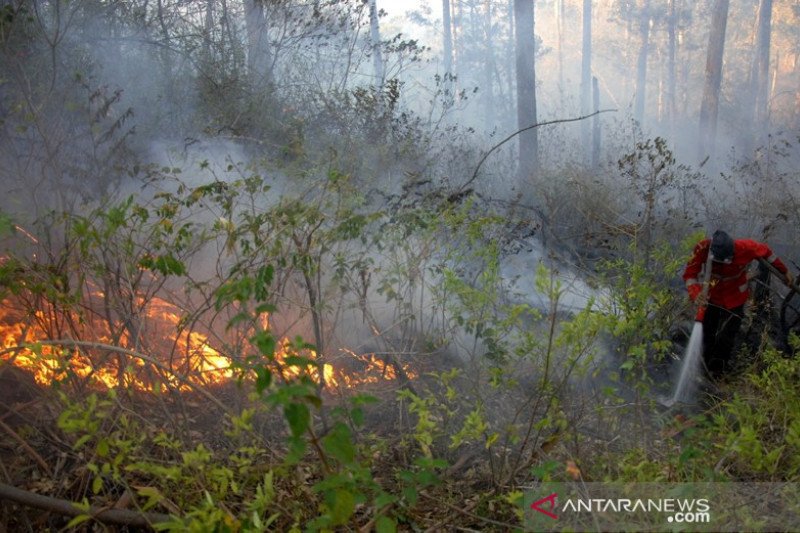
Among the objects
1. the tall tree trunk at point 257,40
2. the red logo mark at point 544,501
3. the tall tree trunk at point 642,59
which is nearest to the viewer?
the red logo mark at point 544,501

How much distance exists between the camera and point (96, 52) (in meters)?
7.25

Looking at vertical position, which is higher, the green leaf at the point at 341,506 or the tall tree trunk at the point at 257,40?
the tall tree trunk at the point at 257,40

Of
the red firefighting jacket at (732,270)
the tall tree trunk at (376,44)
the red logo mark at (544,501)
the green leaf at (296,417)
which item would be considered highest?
the tall tree trunk at (376,44)

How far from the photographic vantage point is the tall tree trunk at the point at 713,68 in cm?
1788

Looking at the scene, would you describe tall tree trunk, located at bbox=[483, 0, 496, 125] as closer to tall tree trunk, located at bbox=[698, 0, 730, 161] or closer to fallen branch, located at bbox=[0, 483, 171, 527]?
tall tree trunk, located at bbox=[698, 0, 730, 161]

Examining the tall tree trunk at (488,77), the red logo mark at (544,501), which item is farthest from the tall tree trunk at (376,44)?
the tall tree trunk at (488,77)

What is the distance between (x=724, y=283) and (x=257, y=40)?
666cm

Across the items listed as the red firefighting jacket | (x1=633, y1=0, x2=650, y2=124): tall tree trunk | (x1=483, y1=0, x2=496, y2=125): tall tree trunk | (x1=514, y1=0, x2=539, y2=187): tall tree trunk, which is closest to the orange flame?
the red firefighting jacket

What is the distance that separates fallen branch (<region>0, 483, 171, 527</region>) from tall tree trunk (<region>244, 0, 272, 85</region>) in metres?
6.68

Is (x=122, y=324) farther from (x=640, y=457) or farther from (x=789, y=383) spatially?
(x=789, y=383)

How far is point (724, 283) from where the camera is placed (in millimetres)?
6078

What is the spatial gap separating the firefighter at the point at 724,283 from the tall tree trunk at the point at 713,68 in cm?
1362

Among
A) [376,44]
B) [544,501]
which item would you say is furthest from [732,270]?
[376,44]

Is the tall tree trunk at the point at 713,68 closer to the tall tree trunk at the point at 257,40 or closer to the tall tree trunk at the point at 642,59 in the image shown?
the tall tree trunk at the point at 257,40
